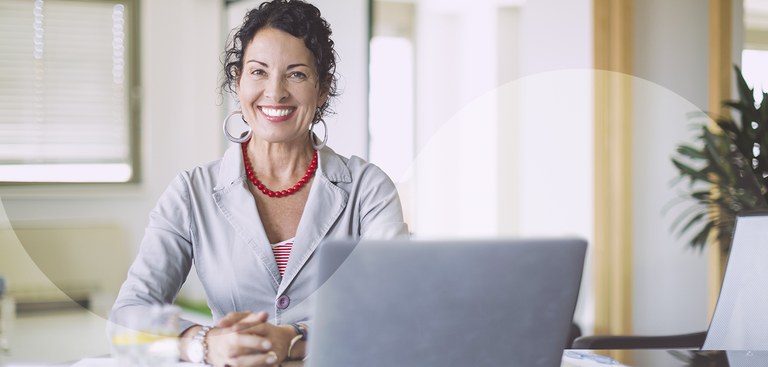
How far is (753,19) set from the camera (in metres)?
2.35

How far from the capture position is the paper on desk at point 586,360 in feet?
3.44

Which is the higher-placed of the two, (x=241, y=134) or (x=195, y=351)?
(x=241, y=134)

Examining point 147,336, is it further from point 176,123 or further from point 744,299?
point 744,299

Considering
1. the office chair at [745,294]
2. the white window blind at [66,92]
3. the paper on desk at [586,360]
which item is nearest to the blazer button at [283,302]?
the white window blind at [66,92]

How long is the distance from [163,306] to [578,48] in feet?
4.54

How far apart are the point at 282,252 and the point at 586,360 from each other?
0.48 m

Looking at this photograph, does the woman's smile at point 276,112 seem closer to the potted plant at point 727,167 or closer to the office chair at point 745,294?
the office chair at point 745,294

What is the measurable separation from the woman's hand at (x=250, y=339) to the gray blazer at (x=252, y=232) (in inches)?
1.0

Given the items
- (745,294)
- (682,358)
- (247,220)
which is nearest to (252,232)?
(247,220)

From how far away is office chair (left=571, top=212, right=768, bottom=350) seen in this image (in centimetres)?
140

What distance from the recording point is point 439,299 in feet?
1.96

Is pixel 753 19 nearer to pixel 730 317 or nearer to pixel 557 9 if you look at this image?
pixel 557 9

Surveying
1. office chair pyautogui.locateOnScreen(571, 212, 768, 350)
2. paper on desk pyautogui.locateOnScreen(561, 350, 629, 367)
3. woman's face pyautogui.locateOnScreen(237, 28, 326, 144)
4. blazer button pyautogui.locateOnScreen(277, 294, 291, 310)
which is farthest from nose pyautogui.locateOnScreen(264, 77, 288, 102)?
office chair pyautogui.locateOnScreen(571, 212, 768, 350)

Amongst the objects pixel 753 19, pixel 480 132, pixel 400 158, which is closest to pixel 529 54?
pixel 480 132
